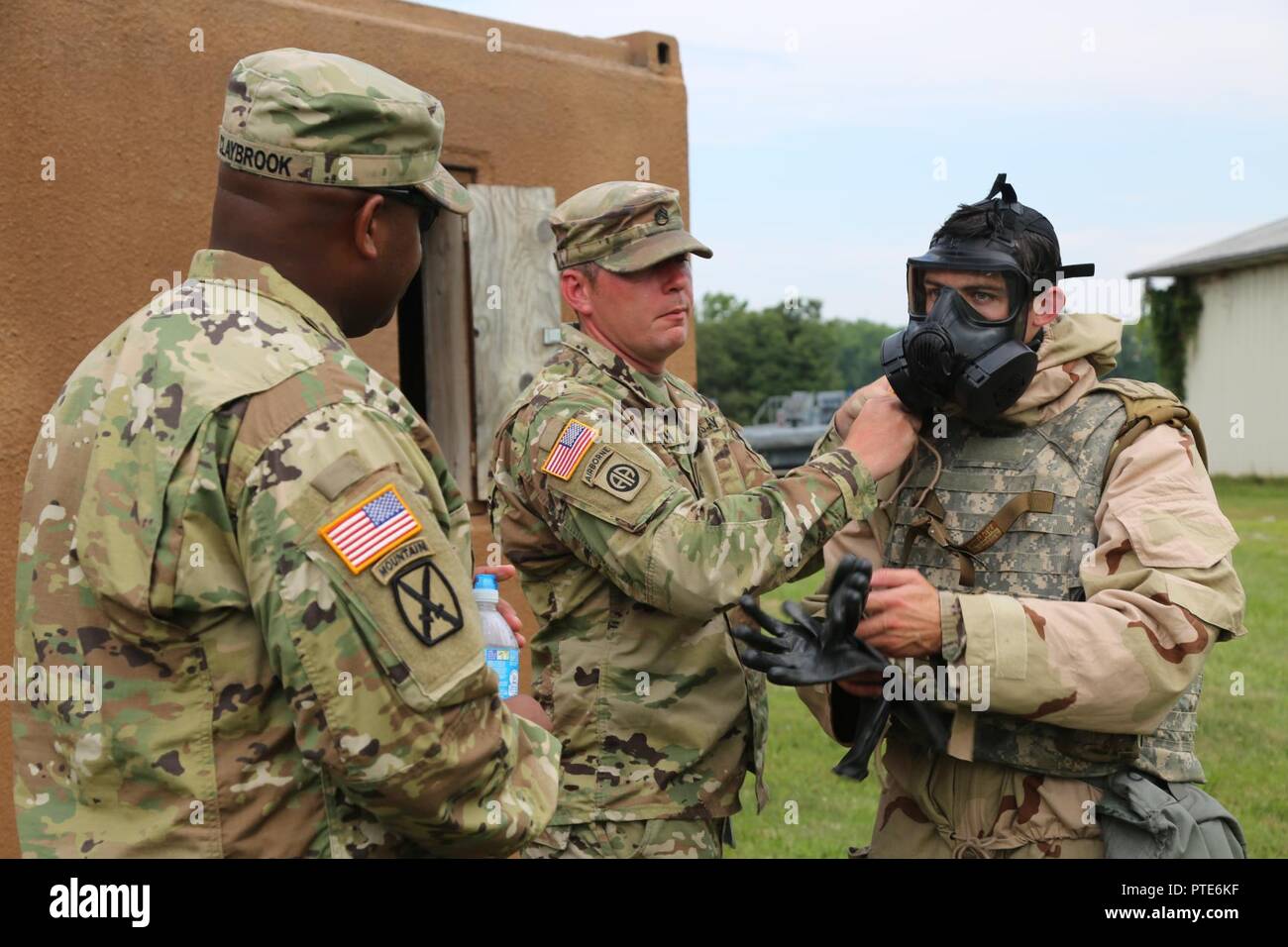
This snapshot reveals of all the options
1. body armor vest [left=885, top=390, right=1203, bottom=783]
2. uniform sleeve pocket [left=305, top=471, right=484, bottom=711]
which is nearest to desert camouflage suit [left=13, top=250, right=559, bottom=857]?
uniform sleeve pocket [left=305, top=471, right=484, bottom=711]

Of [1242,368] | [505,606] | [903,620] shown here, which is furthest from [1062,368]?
[1242,368]

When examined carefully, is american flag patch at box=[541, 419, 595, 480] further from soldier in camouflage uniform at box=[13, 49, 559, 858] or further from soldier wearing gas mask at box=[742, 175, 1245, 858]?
soldier in camouflage uniform at box=[13, 49, 559, 858]

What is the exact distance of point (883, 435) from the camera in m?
3.00

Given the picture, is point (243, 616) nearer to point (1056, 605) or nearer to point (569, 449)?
point (569, 449)

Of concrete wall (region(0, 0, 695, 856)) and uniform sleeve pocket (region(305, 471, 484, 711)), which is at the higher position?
concrete wall (region(0, 0, 695, 856))

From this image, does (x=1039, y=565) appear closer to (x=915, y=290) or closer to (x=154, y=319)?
(x=915, y=290)

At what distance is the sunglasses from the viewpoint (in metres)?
2.10

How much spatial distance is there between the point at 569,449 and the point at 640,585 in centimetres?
33

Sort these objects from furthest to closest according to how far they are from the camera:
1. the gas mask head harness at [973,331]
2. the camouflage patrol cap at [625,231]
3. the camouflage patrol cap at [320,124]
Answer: the camouflage patrol cap at [625,231], the gas mask head harness at [973,331], the camouflage patrol cap at [320,124]

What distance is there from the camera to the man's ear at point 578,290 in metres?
3.22

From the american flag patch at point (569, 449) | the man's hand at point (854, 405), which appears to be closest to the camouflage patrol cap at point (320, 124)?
the american flag patch at point (569, 449)

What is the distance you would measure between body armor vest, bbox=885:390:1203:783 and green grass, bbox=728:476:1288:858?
7.45ft

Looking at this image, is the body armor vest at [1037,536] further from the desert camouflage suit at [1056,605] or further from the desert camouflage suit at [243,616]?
the desert camouflage suit at [243,616]

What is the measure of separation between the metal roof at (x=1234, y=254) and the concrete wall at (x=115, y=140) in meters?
23.9
